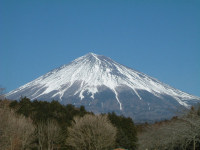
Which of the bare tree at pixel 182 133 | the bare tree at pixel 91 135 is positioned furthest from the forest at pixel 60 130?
Result: the bare tree at pixel 182 133

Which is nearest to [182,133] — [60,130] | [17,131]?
[17,131]

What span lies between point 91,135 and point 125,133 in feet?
34.8

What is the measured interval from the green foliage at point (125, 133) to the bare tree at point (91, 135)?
17.3 ft

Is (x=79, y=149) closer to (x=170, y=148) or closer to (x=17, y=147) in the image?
(x=17, y=147)

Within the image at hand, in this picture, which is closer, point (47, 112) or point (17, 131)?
point (17, 131)

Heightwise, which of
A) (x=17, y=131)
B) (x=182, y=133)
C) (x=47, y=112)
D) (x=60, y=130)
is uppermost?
(x=47, y=112)

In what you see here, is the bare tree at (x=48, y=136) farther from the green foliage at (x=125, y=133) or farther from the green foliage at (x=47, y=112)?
the green foliage at (x=125, y=133)

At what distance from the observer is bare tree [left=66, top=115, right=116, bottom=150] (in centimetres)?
4495

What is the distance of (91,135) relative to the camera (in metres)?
46.0

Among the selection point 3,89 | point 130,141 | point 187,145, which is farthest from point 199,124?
point 130,141

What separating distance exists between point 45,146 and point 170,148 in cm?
3443

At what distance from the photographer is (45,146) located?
4709 cm

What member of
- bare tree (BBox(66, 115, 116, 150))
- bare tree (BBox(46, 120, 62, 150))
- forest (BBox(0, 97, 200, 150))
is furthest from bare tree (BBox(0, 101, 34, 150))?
bare tree (BBox(66, 115, 116, 150))

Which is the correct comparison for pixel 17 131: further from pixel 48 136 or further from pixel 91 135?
pixel 91 135
